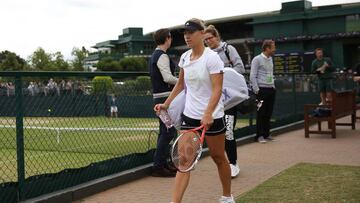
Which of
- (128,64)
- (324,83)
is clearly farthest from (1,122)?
(128,64)

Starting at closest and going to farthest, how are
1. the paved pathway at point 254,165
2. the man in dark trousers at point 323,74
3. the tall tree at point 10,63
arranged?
1. the paved pathway at point 254,165
2. the man in dark trousers at point 323,74
3. the tall tree at point 10,63

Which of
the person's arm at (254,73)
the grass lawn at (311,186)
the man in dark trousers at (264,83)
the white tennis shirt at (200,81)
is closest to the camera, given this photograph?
the white tennis shirt at (200,81)

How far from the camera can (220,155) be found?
199 inches

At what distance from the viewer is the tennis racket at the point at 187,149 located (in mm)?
4602

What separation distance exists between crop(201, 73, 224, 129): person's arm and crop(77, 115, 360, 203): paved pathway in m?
1.47

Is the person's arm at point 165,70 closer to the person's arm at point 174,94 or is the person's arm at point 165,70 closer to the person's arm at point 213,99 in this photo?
the person's arm at point 174,94

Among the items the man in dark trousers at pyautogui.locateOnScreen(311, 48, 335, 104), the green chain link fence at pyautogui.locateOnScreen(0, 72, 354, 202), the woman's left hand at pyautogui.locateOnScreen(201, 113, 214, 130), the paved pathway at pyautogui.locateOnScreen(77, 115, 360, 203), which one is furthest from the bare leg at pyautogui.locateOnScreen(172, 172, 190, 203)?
the man in dark trousers at pyautogui.locateOnScreen(311, 48, 335, 104)

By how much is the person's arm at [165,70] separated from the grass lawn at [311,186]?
176 cm

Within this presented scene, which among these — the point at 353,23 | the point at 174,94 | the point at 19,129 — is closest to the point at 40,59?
the point at 353,23

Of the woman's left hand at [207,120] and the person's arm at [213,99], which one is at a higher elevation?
the person's arm at [213,99]

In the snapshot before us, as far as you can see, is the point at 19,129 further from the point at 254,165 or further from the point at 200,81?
the point at 254,165

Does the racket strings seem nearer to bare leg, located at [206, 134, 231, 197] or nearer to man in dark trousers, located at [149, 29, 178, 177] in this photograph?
bare leg, located at [206, 134, 231, 197]

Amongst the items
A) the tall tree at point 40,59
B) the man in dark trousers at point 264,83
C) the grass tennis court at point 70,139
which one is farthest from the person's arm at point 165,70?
the tall tree at point 40,59

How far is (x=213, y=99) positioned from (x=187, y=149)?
1.71 ft
